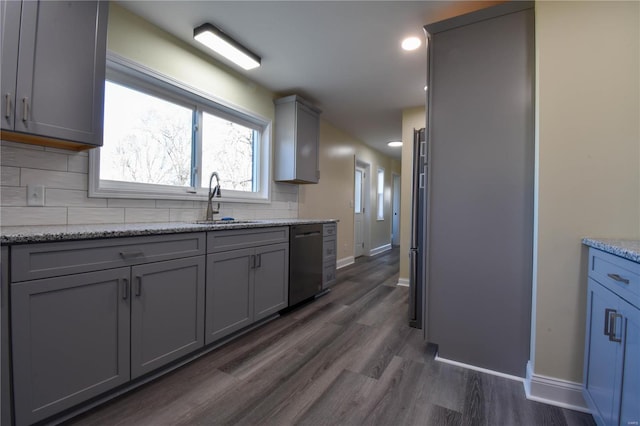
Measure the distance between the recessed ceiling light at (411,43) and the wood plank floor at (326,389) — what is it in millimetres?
2498

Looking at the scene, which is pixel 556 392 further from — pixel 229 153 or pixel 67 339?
pixel 229 153

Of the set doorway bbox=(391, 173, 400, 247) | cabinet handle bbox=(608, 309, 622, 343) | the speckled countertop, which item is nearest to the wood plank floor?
cabinet handle bbox=(608, 309, 622, 343)

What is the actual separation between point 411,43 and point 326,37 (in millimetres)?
735

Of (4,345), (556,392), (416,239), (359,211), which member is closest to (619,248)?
(556,392)

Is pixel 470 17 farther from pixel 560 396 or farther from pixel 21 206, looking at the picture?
pixel 21 206

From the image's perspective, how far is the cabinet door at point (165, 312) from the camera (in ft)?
5.00

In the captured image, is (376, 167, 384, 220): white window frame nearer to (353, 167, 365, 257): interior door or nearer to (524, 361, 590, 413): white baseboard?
(353, 167, 365, 257): interior door

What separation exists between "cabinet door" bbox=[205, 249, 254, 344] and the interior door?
3918 millimetres

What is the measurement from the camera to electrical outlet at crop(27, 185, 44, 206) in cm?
158

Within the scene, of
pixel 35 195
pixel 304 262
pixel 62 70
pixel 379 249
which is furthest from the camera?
pixel 379 249

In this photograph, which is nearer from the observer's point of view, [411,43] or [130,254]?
[130,254]

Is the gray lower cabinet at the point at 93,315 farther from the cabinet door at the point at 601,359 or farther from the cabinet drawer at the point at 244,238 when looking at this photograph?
the cabinet door at the point at 601,359

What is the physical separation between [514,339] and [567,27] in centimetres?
182

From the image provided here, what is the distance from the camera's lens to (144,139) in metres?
2.24
